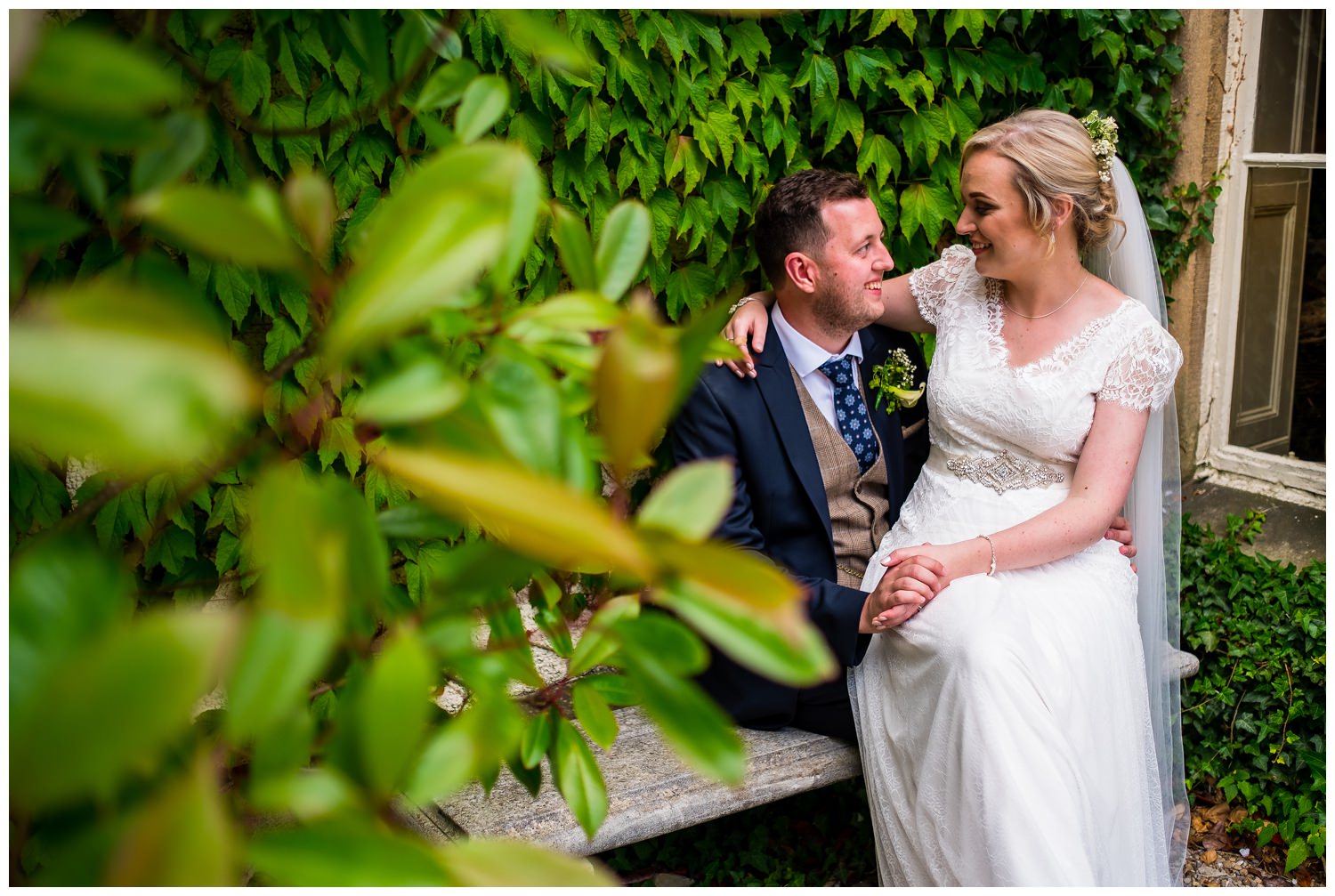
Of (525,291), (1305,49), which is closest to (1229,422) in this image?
(1305,49)

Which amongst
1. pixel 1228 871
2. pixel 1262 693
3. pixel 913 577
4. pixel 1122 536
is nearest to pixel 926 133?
pixel 1122 536

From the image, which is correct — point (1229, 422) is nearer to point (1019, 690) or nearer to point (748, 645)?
point (1019, 690)

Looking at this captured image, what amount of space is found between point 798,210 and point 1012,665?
117 cm

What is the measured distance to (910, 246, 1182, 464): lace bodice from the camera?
2334 mm

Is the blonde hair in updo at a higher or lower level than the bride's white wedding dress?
higher

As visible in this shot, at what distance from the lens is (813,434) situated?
252 centimetres

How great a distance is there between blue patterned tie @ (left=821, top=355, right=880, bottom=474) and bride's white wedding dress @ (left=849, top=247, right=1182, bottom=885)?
0.50 feet

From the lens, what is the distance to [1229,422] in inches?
141

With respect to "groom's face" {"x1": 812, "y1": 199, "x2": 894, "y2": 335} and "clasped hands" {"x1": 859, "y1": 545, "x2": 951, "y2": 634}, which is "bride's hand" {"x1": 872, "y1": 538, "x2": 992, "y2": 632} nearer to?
"clasped hands" {"x1": 859, "y1": 545, "x2": 951, "y2": 634}

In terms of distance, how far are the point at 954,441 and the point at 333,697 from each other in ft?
5.05

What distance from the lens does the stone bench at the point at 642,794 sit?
1876mm

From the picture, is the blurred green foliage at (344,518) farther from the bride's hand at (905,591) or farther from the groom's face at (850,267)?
the groom's face at (850,267)

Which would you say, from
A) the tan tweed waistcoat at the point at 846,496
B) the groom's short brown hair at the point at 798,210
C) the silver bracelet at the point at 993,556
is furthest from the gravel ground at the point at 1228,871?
the groom's short brown hair at the point at 798,210

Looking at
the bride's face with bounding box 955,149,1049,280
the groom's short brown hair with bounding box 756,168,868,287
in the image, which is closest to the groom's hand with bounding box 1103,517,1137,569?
the bride's face with bounding box 955,149,1049,280
